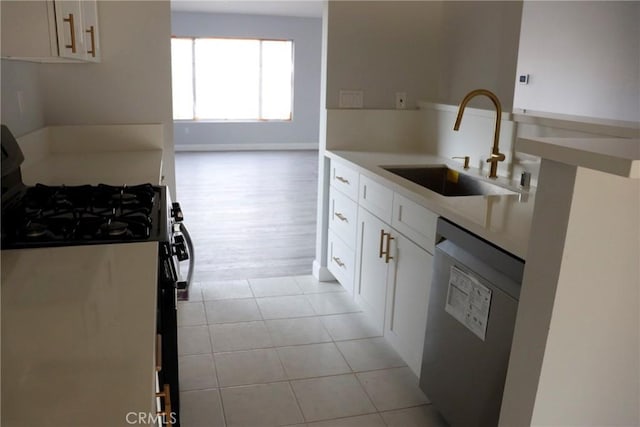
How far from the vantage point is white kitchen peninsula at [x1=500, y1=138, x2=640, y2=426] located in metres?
1.15

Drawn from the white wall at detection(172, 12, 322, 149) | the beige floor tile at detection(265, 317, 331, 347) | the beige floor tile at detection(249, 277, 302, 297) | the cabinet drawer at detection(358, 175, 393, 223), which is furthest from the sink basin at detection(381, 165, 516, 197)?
the white wall at detection(172, 12, 322, 149)

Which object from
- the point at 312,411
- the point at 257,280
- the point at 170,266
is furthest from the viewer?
the point at 257,280

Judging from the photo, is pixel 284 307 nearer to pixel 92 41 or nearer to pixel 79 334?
pixel 92 41

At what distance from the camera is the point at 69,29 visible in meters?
1.82

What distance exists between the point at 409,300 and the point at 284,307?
3.41 ft

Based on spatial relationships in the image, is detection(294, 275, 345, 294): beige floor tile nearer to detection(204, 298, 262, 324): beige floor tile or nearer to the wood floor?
the wood floor

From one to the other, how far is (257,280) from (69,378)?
2.78 metres

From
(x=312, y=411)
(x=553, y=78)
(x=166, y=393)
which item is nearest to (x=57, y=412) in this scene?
(x=166, y=393)

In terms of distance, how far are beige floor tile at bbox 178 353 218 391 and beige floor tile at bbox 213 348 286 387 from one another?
3 centimetres

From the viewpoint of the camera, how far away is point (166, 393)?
1.05m

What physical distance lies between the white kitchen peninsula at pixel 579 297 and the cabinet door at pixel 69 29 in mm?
1411

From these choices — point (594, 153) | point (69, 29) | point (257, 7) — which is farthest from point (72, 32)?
point (257, 7)

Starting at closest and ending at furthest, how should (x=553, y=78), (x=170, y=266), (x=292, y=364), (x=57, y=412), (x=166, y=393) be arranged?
(x=57, y=412) < (x=166, y=393) < (x=170, y=266) < (x=292, y=364) < (x=553, y=78)

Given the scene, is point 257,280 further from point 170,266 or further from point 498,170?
point 170,266
